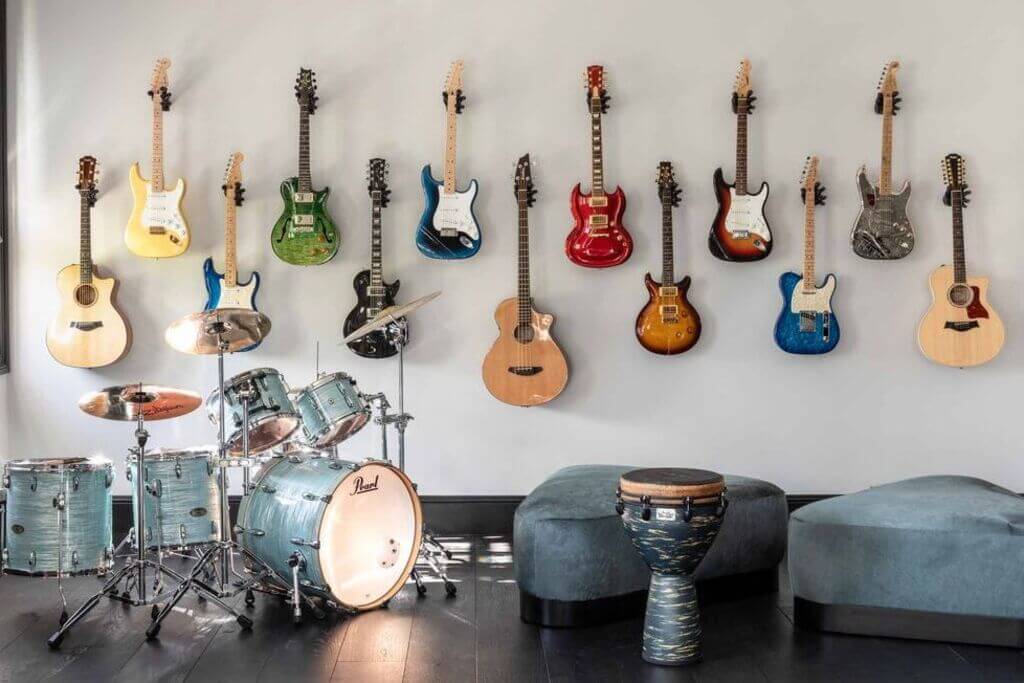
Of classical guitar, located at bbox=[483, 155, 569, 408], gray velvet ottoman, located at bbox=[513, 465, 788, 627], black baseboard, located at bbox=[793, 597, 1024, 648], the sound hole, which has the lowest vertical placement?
black baseboard, located at bbox=[793, 597, 1024, 648]

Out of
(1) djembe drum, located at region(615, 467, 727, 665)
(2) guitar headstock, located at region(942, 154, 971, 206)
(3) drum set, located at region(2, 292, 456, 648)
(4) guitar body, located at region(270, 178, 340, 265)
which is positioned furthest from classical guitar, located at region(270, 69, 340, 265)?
(2) guitar headstock, located at region(942, 154, 971, 206)

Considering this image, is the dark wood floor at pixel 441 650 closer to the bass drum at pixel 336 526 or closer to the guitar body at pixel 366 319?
the bass drum at pixel 336 526

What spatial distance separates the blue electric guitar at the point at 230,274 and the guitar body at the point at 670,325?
6.07 feet

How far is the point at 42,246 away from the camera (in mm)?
5301

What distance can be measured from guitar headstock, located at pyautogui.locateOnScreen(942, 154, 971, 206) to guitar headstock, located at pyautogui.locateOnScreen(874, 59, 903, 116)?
338 millimetres

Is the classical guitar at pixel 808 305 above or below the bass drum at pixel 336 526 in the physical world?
above

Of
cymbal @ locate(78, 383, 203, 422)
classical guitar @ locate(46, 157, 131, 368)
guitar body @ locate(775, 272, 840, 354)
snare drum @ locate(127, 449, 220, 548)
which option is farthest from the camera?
guitar body @ locate(775, 272, 840, 354)

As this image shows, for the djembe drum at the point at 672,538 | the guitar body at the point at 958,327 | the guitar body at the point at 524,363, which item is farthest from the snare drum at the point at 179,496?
the guitar body at the point at 958,327

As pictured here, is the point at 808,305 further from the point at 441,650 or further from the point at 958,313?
the point at 441,650

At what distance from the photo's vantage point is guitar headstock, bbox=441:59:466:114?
5.19 meters

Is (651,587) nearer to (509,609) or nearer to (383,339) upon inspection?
(509,609)

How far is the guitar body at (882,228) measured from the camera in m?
5.22

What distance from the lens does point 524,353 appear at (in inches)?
204

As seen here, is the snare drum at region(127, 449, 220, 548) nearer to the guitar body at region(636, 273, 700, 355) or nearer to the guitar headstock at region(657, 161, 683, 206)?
the guitar body at region(636, 273, 700, 355)
